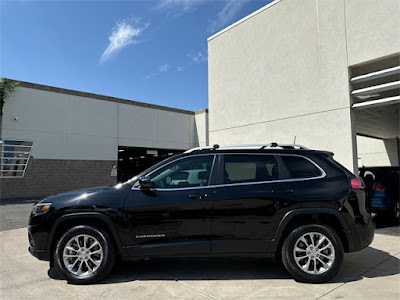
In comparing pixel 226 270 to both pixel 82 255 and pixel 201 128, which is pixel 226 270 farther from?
pixel 201 128

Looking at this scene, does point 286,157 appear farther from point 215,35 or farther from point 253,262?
point 215,35

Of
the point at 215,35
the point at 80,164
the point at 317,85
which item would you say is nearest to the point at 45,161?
the point at 80,164

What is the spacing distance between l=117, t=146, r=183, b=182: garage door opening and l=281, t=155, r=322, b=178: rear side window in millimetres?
20908

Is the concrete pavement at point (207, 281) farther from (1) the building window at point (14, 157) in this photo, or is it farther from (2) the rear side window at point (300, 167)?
(1) the building window at point (14, 157)

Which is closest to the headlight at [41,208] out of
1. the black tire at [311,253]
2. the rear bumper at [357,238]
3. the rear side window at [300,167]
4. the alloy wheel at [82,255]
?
the alloy wheel at [82,255]

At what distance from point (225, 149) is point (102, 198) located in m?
1.85

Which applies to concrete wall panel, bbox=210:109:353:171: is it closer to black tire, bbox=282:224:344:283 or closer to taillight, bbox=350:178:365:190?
taillight, bbox=350:178:365:190

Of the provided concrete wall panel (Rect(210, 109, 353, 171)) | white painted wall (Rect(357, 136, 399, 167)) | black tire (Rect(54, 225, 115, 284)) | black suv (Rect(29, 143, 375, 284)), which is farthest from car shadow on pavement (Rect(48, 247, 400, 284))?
white painted wall (Rect(357, 136, 399, 167))

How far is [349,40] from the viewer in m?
8.44

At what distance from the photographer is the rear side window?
169 inches

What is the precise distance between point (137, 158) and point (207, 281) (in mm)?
25264

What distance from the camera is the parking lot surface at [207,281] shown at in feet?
12.1

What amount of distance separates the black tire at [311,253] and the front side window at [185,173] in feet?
4.46

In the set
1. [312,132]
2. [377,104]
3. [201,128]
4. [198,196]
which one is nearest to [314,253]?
[198,196]
